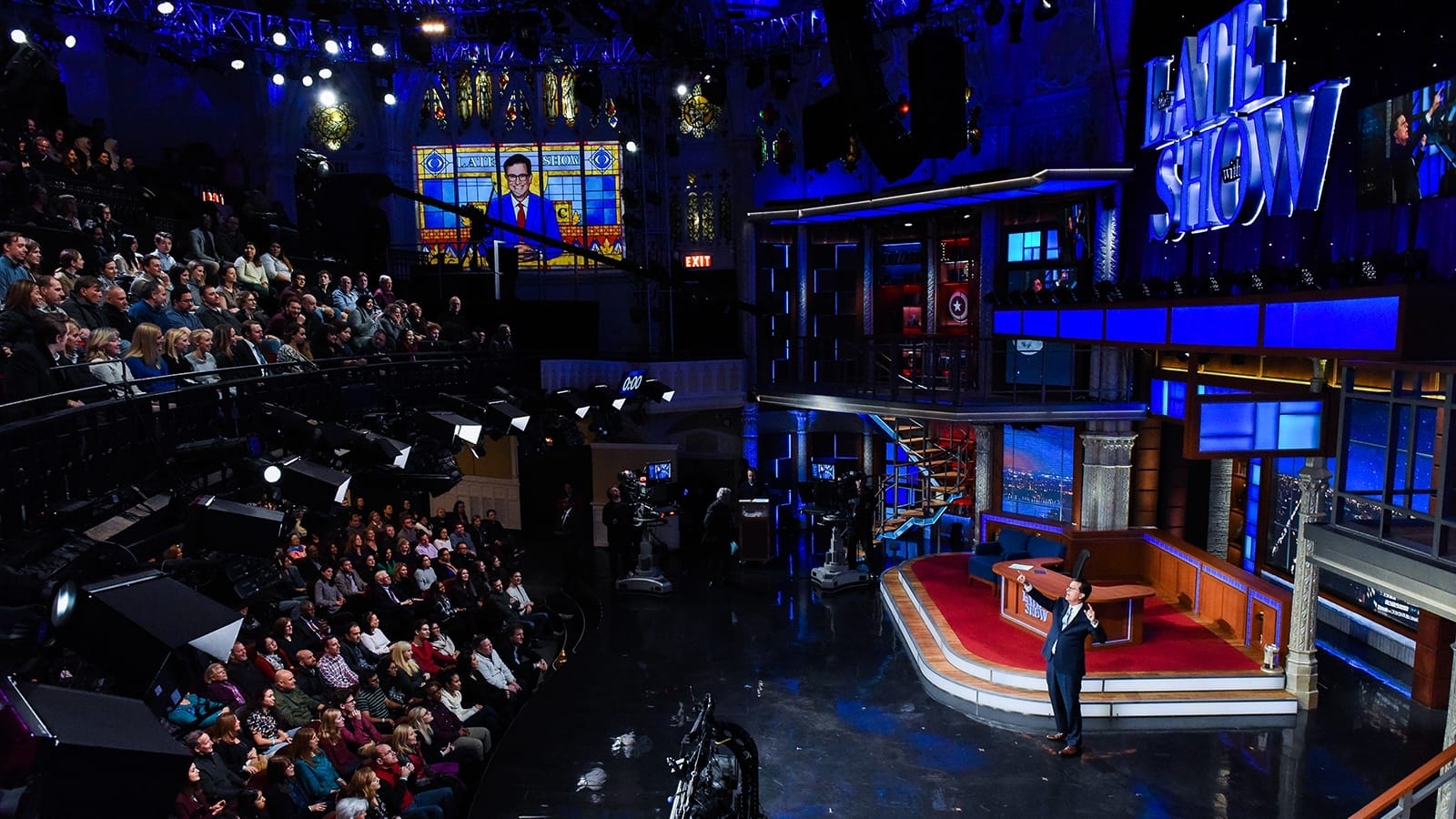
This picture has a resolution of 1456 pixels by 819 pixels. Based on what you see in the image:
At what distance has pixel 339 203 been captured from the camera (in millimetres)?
17156

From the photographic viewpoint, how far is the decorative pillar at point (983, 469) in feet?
52.0

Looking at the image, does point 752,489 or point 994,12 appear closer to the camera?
point 994,12

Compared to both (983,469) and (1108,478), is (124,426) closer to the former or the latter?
(1108,478)

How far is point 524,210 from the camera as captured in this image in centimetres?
2030

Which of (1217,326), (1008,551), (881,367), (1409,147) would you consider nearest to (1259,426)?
(1217,326)

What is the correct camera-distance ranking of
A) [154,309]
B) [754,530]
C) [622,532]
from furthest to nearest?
[754,530], [622,532], [154,309]

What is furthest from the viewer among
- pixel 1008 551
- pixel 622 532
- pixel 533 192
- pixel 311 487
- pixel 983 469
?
pixel 533 192

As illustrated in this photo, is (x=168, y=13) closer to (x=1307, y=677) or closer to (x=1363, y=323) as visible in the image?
(x=1363, y=323)

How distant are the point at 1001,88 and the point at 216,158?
15860 millimetres

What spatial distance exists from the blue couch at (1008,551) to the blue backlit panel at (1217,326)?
4394 mm

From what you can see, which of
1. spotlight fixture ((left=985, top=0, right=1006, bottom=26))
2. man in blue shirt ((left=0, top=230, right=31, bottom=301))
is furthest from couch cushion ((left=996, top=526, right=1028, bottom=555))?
man in blue shirt ((left=0, top=230, right=31, bottom=301))

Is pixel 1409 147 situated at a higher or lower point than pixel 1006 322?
higher

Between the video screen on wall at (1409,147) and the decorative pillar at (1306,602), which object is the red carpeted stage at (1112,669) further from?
the video screen on wall at (1409,147)

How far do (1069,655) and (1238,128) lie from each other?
625cm
